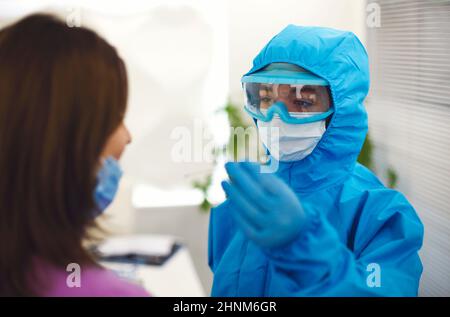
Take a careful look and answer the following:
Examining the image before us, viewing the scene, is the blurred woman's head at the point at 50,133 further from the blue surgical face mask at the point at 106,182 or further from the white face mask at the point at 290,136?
the white face mask at the point at 290,136

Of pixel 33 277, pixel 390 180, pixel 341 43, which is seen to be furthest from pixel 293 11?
pixel 33 277

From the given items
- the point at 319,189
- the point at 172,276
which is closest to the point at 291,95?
the point at 319,189

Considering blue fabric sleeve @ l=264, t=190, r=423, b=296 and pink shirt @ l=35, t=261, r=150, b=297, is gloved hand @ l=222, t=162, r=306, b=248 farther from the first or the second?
pink shirt @ l=35, t=261, r=150, b=297

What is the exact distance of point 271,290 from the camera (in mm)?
888

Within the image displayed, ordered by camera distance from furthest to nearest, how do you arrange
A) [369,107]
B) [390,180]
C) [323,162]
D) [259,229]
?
1. [390,180]
2. [369,107]
3. [323,162]
4. [259,229]

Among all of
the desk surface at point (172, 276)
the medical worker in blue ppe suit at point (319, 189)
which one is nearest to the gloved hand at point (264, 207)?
the medical worker in blue ppe suit at point (319, 189)

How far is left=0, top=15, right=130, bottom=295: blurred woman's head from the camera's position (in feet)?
2.31

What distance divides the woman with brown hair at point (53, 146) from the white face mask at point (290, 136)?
282mm

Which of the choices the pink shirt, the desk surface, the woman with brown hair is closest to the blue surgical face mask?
the woman with brown hair

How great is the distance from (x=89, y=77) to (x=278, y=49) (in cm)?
35

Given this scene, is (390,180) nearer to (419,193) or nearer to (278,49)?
(419,193)

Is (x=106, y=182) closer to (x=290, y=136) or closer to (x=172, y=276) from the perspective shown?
(x=290, y=136)

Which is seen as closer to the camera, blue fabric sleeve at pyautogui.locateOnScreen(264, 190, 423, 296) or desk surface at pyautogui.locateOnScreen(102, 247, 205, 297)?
blue fabric sleeve at pyautogui.locateOnScreen(264, 190, 423, 296)
